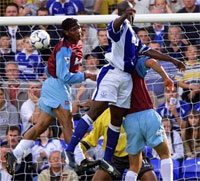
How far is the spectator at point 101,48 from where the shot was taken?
12922 mm

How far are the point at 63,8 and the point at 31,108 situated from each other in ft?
6.80

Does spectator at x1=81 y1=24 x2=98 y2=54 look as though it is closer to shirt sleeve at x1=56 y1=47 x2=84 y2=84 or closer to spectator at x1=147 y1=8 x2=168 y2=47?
spectator at x1=147 y1=8 x2=168 y2=47

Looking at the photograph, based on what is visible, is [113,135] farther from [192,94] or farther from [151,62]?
[192,94]

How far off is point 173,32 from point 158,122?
2962 mm

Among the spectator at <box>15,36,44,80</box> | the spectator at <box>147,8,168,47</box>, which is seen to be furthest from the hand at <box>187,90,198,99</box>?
the spectator at <box>15,36,44,80</box>

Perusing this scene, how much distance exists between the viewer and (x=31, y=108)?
43.8ft

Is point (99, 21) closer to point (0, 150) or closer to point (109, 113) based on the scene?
point (109, 113)

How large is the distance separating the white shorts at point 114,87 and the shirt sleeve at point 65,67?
0.82 metres

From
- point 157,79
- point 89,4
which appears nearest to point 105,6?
point 89,4

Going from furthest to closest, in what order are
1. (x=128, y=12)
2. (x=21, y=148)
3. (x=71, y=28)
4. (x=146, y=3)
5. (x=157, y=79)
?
1. (x=146, y=3)
2. (x=157, y=79)
3. (x=21, y=148)
4. (x=71, y=28)
5. (x=128, y=12)

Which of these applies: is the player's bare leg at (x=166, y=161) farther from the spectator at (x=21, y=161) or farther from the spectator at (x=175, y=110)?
the spectator at (x=21, y=161)

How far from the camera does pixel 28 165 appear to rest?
13.0 m

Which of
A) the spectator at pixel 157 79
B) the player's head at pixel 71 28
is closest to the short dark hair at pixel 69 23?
the player's head at pixel 71 28

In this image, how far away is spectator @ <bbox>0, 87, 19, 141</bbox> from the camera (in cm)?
1319
